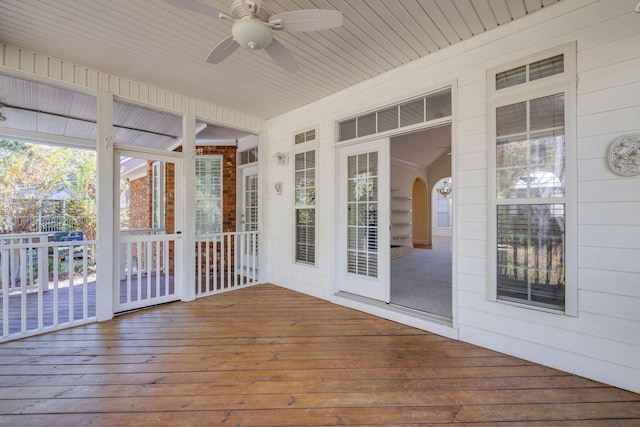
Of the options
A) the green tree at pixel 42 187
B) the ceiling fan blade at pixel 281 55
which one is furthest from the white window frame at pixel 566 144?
the green tree at pixel 42 187

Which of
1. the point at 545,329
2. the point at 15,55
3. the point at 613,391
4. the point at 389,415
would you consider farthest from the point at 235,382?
the point at 15,55

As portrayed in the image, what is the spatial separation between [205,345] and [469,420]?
2.15 meters

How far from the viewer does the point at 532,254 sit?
2.35 m

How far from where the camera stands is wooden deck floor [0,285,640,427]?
5.51ft

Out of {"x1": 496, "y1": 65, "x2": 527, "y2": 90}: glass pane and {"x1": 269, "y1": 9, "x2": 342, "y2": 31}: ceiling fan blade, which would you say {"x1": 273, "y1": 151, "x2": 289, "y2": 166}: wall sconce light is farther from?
{"x1": 496, "y1": 65, "x2": 527, "y2": 90}: glass pane

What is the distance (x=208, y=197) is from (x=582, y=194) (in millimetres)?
5633

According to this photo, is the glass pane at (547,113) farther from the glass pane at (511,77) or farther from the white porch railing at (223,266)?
the white porch railing at (223,266)

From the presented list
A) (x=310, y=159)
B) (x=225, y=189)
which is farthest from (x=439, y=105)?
(x=225, y=189)

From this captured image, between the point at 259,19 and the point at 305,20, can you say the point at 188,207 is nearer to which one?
the point at 259,19

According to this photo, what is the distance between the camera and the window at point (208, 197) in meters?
5.77

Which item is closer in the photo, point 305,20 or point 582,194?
point 305,20

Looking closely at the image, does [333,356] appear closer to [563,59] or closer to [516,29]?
[563,59]

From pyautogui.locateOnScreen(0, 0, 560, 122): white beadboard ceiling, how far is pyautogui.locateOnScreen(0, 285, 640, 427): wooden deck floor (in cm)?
283

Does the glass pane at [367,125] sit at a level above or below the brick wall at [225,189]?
above
